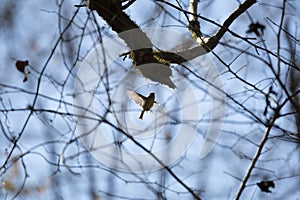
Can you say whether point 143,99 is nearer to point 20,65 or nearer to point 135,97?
point 135,97

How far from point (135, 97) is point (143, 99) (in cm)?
5

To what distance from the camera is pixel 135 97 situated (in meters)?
2.09

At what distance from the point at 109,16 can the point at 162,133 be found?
459mm

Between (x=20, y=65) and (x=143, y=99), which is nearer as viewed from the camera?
(x=143, y=99)

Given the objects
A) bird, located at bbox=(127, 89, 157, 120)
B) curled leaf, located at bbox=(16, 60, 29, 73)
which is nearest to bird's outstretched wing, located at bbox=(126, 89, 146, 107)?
bird, located at bbox=(127, 89, 157, 120)

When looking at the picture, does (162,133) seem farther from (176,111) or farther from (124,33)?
(124,33)

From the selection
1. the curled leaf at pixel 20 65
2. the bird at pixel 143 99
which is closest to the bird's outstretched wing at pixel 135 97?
the bird at pixel 143 99

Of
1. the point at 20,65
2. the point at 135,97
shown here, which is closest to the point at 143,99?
the point at 135,97

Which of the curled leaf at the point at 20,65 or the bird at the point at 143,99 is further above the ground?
the curled leaf at the point at 20,65

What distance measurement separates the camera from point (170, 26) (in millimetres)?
2076

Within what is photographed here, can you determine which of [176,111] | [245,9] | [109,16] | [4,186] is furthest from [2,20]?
[245,9]

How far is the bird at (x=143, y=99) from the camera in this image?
2047 mm

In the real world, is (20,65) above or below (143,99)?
above

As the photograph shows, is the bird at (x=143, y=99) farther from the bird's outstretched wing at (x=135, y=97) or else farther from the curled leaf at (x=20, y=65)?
the curled leaf at (x=20, y=65)
